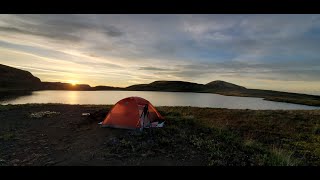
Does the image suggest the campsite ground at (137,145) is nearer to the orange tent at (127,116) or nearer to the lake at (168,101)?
the orange tent at (127,116)

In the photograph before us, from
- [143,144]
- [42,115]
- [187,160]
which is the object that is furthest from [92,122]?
[187,160]

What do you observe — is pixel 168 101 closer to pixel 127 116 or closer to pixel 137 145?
pixel 127 116

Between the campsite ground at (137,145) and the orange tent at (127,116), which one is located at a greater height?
the orange tent at (127,116)

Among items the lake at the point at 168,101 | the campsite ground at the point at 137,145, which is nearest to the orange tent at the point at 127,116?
the campsite ground at the point at 137,145

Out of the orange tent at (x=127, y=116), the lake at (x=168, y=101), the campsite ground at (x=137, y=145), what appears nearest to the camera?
the campsite ground at (x=137, y=145)

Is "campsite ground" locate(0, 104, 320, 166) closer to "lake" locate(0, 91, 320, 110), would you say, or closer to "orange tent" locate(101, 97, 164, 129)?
"orange tent" locate(101, 97, 164, 129)

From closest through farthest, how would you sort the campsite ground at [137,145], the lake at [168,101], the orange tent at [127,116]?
the campsite ground at [137,145]
the orange tent at [127,116]
the lake at [168,101]

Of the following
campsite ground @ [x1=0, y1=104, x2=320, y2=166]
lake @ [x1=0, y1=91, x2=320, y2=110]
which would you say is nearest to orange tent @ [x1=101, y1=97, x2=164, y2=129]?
campsite ground @ [x1=0, y1=104, x2=320, y2=166]

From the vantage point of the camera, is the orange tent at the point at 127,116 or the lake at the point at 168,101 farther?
the lake at the point at 168,101

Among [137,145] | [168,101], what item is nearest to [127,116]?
[137,145]

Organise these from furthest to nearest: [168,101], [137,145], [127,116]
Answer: [168,101] < [127,116] < [137,145]
